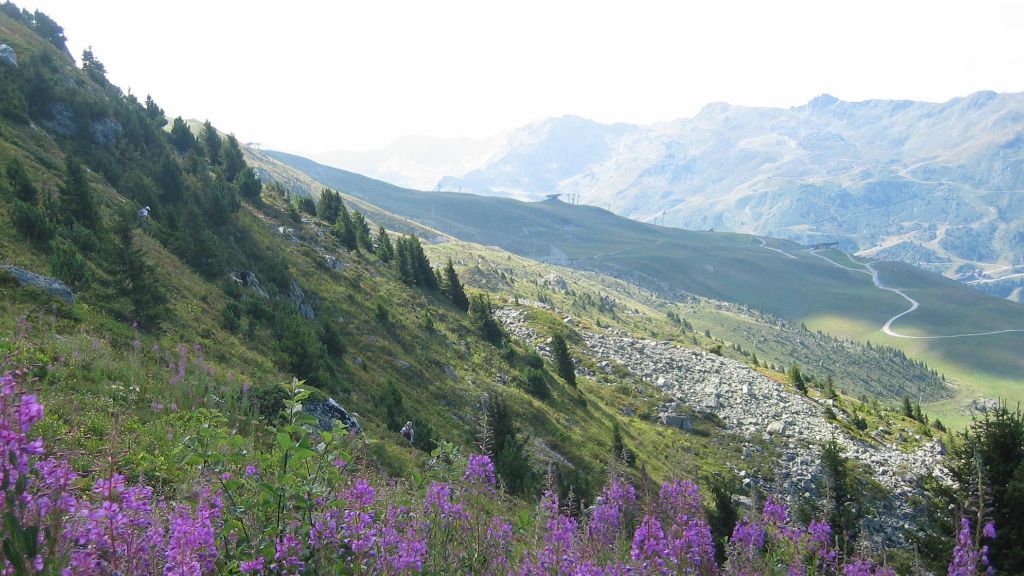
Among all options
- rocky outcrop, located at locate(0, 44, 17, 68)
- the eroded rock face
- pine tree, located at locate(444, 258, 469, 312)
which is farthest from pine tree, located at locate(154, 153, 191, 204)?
the eroded rock face

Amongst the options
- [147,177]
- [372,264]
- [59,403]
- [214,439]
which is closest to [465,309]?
[372,264]

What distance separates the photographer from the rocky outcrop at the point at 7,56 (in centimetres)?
2841

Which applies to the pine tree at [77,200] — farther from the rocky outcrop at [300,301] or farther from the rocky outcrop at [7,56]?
the rocky outcrop at [7,56]

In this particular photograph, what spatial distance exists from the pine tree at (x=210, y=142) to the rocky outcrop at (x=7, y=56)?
15937 millimetres

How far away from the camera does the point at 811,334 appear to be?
7810 inches

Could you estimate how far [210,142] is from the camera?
4712 cm

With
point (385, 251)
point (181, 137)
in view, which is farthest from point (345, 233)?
point (181, 137)

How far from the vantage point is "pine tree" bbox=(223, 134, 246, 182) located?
43.7 metres

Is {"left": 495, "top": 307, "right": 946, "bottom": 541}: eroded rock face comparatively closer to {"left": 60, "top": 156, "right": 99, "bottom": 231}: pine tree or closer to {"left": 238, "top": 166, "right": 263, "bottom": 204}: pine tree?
{"left": 238, "top": 166, "right": 263, "bottom": 204}: pine tree

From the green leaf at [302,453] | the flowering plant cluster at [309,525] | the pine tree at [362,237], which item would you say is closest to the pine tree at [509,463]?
the flowering plant cluster at [309,525]

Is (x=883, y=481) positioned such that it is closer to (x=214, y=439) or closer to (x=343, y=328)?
(x=343, y=328)

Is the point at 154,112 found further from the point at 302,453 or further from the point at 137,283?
the point at 302,453

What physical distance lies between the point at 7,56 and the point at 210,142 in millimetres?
18357

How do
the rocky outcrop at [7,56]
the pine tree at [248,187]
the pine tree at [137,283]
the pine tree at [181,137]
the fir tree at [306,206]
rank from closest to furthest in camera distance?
the pine tree at [137,283], the rocky outcrop at [7,56], the pine tree at [248,187], the pine tree at [181,137], the fir tree at [306,206]
